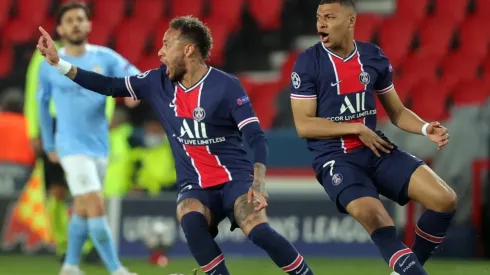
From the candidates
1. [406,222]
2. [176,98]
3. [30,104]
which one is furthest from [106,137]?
[406,222]

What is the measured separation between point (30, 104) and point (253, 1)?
4890mm

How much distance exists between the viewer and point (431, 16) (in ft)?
45.3

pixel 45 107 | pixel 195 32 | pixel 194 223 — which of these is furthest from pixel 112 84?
pixel 45 107

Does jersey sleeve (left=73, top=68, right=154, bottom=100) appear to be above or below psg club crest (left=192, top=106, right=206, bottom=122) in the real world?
above

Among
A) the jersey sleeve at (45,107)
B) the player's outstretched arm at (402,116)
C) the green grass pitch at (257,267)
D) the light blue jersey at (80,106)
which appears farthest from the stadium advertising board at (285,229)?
the player's outstretched arm at (402,116)

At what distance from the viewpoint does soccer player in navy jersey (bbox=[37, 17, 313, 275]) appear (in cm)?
649

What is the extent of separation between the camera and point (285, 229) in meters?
11.4

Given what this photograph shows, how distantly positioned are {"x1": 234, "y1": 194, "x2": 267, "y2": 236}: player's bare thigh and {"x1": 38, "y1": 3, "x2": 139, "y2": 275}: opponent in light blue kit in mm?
2218

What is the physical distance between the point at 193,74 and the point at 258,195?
0.96 meters

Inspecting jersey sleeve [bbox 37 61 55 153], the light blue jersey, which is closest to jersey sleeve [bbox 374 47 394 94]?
the light blue jersey

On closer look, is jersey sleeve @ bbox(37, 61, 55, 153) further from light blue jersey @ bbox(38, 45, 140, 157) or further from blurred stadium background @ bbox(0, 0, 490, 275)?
blurred stadium background @ bbox(0, 0, 490, 275)

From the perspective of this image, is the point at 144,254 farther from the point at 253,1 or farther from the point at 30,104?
the point at 253,1

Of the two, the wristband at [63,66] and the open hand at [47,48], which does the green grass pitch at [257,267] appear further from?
the open hand at [47,48]

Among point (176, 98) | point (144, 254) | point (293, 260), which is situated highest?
point (176, 98)
